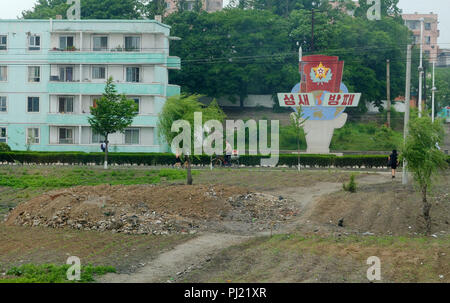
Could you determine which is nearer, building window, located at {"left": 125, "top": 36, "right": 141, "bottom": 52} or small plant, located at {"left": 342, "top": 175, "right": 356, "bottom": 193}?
small plant, located at {"left": 342, "top": 175, "right": 356, "bottom": 193}

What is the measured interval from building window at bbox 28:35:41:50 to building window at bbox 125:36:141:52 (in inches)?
322

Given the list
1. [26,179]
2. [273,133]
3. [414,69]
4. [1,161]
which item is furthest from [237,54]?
[26,179]

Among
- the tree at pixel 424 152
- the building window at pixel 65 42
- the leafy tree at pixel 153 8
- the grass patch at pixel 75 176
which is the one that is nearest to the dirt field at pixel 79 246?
the tree at pixel 424 152

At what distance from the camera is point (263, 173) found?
1532 inches

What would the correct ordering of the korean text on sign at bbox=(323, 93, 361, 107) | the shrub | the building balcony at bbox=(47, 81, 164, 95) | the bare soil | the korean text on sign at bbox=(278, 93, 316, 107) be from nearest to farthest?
the bare soil → the shrub → the korean text on sign at bbox=(278, 93, 316, 107) → the korean text on sign at bbox=(323, 93, 361, 107) → the building balcony at bbox=(47, 81, 164, 95)

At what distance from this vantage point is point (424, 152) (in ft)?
73.6

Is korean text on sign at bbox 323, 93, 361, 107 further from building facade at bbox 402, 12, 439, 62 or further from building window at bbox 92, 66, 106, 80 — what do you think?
building facade at bbox 402, 12, 439, 62

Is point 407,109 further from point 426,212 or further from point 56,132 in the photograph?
point 56,132

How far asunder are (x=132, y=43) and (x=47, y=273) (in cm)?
4682

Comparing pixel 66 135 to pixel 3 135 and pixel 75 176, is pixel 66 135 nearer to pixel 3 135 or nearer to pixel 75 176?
pixel 3 135

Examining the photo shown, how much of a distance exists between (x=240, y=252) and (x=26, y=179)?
2205cm

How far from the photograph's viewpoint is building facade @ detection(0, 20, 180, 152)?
192ft

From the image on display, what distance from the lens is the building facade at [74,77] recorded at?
58562 mm

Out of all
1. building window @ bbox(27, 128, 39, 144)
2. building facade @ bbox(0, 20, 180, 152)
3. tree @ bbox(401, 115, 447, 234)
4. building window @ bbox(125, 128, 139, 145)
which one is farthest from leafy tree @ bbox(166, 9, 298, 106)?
tree @ bbox(401, 115, 447, 234)
